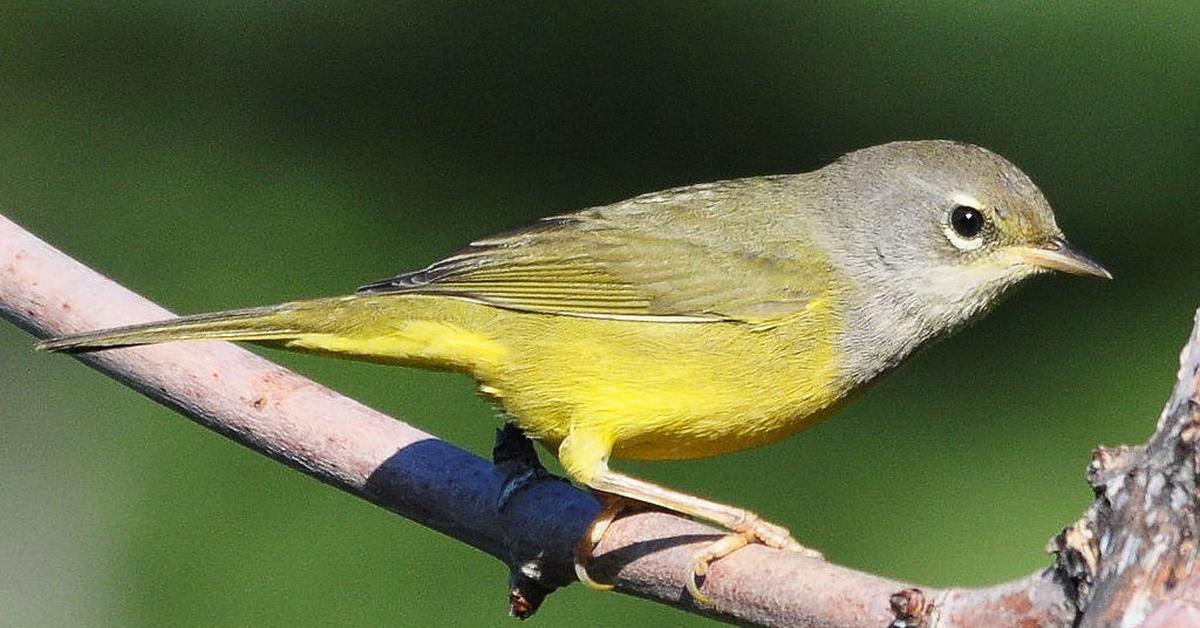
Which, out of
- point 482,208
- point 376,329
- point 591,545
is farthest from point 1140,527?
point 482,208

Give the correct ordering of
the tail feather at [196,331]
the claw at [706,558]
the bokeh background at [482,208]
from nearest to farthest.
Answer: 1. the claw at [706,558]
2. the tail feather at [196,331]
3. the bokeh background at [482,208]

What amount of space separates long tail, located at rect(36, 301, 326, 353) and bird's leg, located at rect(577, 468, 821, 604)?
26.8 inches

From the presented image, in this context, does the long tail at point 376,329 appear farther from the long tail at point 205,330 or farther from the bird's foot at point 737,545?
the bird's foot at point 737,545

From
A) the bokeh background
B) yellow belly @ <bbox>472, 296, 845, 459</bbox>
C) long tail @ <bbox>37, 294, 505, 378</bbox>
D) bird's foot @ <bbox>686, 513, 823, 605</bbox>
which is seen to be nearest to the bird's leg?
bird's foot @ <bbox>686, 513, 823, 605</bbox>

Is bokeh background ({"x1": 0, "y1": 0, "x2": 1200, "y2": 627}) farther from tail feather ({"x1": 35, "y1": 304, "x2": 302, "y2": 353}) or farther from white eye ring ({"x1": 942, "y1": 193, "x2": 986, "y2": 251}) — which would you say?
tail feather ({"x1": 35, "y1": 304, "x2": 302, "y2": 353})

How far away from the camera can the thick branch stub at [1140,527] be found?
2.35 m

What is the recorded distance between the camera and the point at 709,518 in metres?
3.56

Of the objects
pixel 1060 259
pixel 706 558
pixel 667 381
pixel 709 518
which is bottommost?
pixel 706 558

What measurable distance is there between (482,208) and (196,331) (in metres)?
3.47

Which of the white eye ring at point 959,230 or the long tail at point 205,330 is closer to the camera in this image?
the long tail at point 205,330

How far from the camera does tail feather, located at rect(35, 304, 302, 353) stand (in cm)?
322

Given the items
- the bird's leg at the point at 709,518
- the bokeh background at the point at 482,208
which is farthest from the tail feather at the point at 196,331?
the bokeh background at the point at 482,208

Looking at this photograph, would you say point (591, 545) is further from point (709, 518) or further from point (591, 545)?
point (709, 518)

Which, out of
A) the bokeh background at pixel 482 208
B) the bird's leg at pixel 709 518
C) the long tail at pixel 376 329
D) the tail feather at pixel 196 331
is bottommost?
the bird's leg at pixel 709 518
